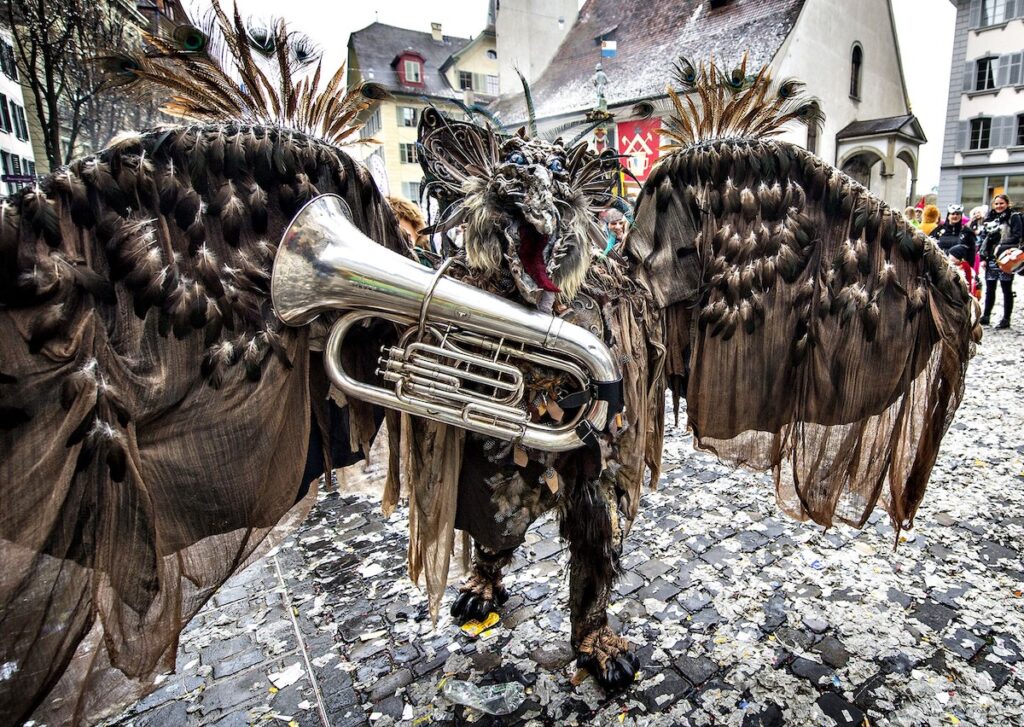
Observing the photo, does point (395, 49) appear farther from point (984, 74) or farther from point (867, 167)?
point (984, 74)

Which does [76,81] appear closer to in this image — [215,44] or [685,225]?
[215,44]

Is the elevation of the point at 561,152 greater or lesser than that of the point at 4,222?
greater

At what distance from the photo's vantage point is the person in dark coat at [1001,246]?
7961 mm

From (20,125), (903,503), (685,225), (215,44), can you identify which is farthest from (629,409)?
(20,125)

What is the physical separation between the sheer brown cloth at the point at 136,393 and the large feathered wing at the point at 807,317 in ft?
3.92

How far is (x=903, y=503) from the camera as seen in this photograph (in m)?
2.22

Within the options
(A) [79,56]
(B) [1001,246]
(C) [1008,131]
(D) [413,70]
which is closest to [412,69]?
(D) [413,70]

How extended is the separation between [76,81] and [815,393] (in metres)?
5.40

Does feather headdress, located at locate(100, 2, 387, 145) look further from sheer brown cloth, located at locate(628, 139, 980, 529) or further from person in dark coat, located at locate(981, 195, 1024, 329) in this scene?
person in dark coat, located at locate(981, 195, 1024, 329)

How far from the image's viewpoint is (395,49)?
26625mm

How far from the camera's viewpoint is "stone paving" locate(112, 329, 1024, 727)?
2.18 metres

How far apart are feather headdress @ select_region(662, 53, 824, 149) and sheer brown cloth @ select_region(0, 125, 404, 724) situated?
1183 millimetres

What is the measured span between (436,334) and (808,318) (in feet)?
4.58

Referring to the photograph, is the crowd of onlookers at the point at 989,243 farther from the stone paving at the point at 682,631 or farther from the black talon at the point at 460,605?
the black talon at the point at 460,605
